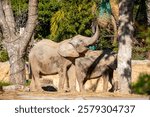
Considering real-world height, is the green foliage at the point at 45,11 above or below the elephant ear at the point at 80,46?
above

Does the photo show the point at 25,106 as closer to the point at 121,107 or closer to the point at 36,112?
the point at 36,112

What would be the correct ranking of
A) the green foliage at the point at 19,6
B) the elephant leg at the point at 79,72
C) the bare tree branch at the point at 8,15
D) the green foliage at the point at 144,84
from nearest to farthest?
the green foliage at the point at 144,84, the elephant leg at the point at 79,72, the bare tree branch at the point at 8,15, the green foliage at the point at 19,6

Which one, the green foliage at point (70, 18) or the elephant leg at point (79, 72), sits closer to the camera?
the elephant leg at point (79, 72)

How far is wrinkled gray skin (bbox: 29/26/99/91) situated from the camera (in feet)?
31.1

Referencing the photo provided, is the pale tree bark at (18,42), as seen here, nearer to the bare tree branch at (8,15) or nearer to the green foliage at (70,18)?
the bare tree branch at (8,15)

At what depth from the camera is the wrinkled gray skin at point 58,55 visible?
9492mm

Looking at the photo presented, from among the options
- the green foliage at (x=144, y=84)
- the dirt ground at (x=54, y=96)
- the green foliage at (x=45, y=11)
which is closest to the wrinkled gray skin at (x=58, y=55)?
the dirt ground at (x=54, y=96)

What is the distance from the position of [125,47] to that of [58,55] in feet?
3.79

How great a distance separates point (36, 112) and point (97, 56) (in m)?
3.22

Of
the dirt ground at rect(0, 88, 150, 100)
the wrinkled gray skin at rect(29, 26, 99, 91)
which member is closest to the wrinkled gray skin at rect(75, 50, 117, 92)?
the wrinkled gray skin at rect(29, 26, 99, 91)

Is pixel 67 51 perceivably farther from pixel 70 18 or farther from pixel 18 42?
pixel 70 18

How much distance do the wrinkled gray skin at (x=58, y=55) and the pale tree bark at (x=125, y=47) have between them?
456mm

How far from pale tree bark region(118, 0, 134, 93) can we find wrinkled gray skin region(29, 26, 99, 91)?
0.46m

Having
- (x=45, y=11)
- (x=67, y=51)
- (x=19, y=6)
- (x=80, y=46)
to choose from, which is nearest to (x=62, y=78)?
(x=67, y=51)
